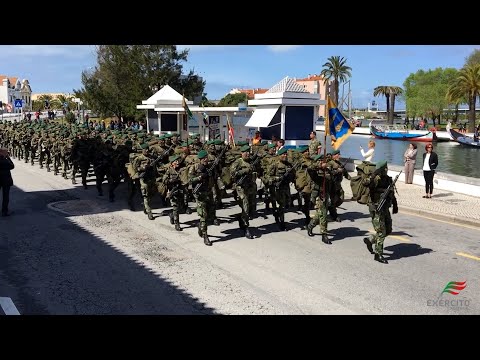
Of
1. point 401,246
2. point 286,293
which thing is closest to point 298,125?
point 401,246

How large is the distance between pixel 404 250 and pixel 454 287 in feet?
6.51

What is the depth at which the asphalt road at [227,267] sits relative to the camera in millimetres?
6484

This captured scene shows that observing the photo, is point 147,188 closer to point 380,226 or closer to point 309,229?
point 309,229

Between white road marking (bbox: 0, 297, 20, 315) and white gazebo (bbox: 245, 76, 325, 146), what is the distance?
15.8 meters

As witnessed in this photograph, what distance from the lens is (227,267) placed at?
8.04m

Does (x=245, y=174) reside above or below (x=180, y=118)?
below

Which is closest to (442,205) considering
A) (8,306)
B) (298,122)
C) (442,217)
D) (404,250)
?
(442,217)

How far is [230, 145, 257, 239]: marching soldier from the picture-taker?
1004 cm

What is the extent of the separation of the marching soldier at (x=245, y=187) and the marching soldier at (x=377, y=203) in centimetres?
275

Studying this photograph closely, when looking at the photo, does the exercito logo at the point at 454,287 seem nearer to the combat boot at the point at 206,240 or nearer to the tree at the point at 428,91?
the combat boot at the point at 206,240
